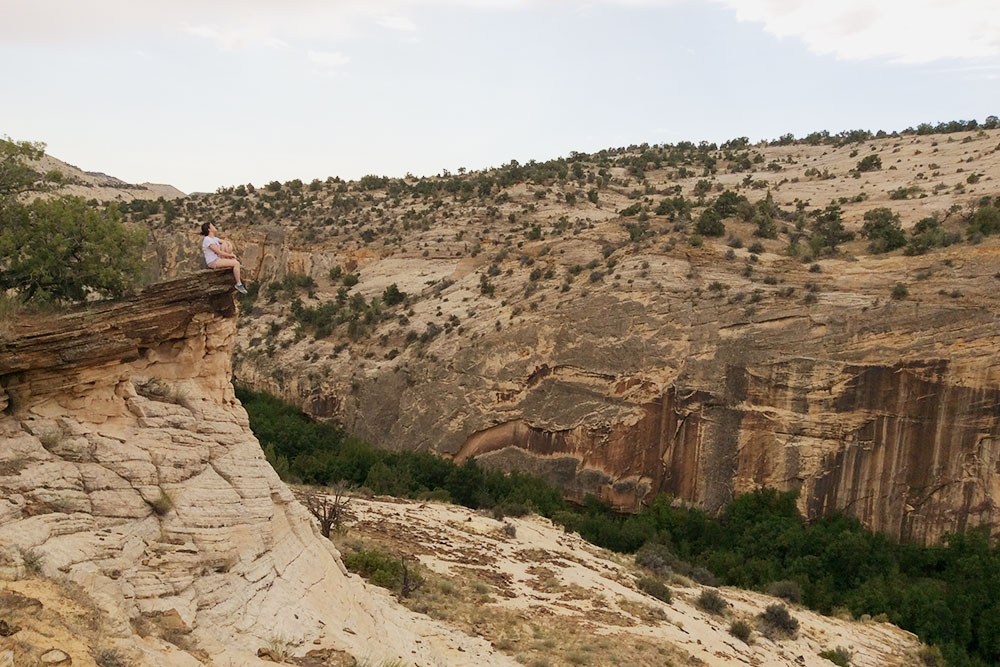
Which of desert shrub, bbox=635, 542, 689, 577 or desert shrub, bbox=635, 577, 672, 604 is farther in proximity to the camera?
desert shrub, bbox=635, 542, 689, 577

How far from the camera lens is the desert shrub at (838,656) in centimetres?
1742

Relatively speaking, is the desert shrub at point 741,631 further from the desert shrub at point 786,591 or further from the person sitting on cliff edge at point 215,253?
the person sitting on cliff edge at point 215,253

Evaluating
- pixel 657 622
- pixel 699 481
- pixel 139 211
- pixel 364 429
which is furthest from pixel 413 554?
pixel 139 211

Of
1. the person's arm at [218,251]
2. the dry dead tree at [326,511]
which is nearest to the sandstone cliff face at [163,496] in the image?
the person's arm at [218,251]

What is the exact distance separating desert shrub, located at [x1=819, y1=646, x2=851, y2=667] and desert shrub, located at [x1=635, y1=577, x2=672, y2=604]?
3536mm

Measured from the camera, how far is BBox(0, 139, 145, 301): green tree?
11.0m

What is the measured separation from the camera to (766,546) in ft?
79.3

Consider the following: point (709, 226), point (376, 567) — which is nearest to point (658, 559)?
point (376, 567)

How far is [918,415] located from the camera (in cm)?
2461

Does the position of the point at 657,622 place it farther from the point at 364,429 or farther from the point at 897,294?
the point at 364,429

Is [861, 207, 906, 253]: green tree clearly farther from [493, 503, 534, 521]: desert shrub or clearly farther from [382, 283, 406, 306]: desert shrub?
[382, 283, 406, 306]: desert shrub

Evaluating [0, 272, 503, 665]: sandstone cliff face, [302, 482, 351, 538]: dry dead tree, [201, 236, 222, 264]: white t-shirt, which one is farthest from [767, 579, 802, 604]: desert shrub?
[201, 236, 222, 264]: white t-shirt

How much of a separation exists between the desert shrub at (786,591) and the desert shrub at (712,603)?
11.8 feet

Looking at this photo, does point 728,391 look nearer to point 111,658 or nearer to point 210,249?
point 210,249
